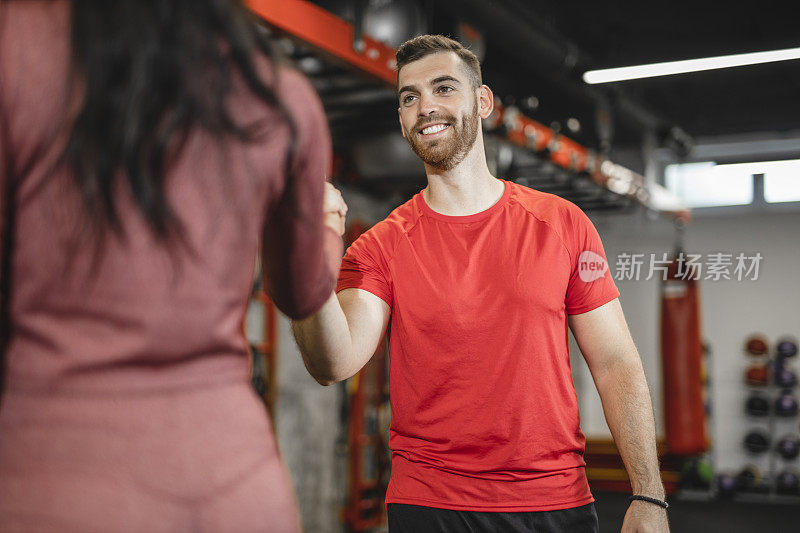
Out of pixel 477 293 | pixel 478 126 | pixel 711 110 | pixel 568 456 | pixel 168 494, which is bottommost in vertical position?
pixel 568 456

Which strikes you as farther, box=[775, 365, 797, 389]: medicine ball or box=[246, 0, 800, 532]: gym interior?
box=[775, 365, 797, 389]: medicine ball

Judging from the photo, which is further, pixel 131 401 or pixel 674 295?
pixel 674 295

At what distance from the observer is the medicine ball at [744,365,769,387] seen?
383 inches

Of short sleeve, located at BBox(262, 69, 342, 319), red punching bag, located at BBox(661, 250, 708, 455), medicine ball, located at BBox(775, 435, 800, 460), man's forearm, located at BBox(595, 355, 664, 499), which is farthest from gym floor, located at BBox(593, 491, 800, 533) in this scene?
short sleeve, located at BBox(262, 69, 342, 319)

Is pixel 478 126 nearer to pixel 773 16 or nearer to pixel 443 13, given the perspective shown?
pixel 443 13

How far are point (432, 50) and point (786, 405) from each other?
29.1 ft

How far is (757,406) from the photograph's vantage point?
31.7 ft

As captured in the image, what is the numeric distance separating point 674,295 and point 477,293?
6.83 metres

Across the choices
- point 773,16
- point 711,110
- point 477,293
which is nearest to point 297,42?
point 477,293

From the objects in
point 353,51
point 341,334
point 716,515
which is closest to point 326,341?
point 341,334

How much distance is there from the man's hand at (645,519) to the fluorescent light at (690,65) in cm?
404

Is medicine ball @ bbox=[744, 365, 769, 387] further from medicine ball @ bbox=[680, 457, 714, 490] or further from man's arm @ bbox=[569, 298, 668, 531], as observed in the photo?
man's arm @ bbox=[569, 298, 668, 531]

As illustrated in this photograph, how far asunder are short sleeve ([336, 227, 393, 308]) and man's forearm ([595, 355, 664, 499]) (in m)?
0.61

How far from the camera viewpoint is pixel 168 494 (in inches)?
33.5
